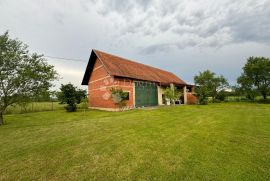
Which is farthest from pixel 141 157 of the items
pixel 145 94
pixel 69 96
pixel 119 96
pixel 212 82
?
pixel 212 82

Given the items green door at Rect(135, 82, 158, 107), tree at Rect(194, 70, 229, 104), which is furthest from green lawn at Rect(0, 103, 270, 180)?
tree at Rect(194, 70, 229, 104)

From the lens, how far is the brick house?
20.3 meters

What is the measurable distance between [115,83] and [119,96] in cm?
173

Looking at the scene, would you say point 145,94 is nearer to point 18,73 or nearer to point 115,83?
point 115,83

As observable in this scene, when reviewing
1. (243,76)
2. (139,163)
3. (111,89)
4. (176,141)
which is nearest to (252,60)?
(243,76)

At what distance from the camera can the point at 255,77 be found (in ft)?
115

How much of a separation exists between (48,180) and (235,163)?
14.6 feet

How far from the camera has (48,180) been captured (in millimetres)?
3684

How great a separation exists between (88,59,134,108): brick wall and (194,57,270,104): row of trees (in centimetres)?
1608

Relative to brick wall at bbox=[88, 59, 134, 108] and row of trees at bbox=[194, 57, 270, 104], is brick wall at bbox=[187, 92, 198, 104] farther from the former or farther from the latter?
brick wall at bbox=[88, 59, 134, 108]

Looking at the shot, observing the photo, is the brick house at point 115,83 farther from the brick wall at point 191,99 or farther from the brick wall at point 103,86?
the brick wall at point 191,99

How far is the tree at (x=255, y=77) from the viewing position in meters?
33.4

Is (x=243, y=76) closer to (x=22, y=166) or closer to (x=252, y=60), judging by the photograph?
(x=252, y=60)

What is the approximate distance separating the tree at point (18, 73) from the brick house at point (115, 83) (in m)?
7.17
